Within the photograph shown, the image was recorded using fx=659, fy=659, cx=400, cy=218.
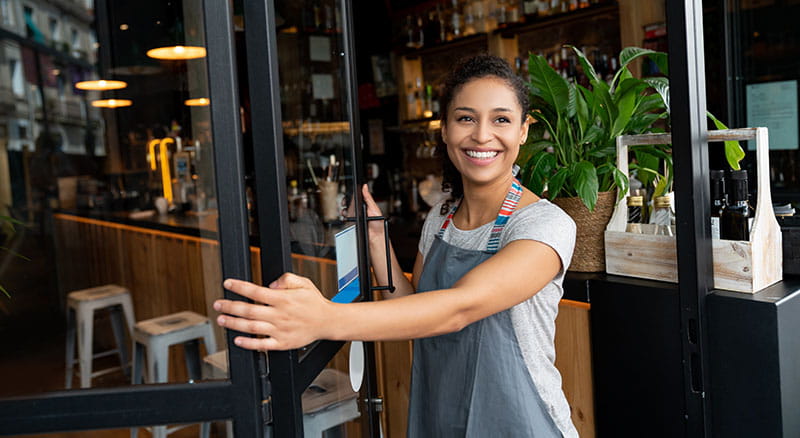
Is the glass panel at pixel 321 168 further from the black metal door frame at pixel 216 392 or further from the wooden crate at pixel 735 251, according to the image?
the wooden crate at pixel 735 251

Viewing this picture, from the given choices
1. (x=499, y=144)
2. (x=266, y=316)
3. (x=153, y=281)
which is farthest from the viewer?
(x=153, y=281)

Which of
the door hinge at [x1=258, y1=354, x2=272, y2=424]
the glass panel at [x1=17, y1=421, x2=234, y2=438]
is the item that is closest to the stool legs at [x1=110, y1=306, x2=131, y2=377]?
the glass panel at [x1=17, y1=421, x2=234, y2=438]

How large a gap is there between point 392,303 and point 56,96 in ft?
9.61

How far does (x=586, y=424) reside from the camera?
1905 mm

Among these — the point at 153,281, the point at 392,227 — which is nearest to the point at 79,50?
the point at 153,281

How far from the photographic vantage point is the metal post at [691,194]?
60.1 inches

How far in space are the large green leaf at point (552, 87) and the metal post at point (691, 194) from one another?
15.4 inches

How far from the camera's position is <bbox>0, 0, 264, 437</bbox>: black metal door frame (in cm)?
104

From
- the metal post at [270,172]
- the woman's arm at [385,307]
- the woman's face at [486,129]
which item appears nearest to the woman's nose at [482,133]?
the woman's face at [486,129]

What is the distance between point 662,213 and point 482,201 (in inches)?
25.0

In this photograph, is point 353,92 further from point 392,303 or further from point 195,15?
point 392,303

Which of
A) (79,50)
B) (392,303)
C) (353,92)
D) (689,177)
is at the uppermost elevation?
(79,50)

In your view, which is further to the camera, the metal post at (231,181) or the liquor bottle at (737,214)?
the liquor bottle at (737,214)

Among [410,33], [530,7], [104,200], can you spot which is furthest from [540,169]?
[410,33]
